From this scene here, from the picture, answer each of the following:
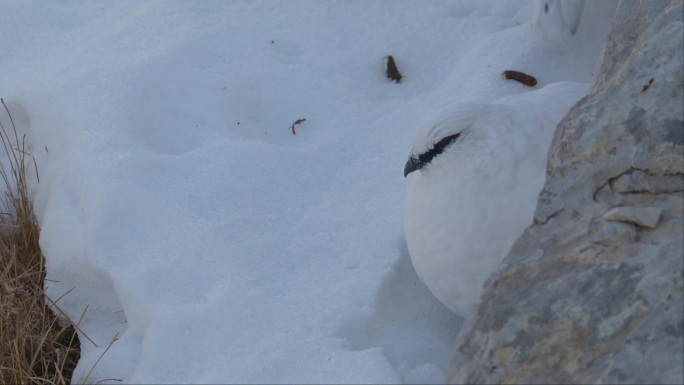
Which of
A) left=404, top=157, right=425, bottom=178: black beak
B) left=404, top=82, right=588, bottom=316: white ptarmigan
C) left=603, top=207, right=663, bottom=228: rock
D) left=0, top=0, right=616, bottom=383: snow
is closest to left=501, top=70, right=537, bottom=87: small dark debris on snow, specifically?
left=0, top=0, right=616, bottom=383: snow

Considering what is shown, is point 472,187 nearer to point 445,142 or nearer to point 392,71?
point 445,142

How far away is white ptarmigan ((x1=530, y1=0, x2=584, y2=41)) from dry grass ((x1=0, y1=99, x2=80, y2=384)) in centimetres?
186

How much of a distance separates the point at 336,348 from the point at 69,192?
43.8 inches

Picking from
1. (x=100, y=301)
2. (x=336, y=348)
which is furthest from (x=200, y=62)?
(x=336, y=348)

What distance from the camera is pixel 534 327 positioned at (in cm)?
→ 173

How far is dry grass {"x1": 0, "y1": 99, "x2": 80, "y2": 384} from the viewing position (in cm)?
270

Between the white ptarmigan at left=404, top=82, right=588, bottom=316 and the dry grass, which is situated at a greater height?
the white ptarmigan at left=404, top=82, right=588, bottom=316

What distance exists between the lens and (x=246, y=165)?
9.82 feet

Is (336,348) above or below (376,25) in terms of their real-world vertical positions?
below

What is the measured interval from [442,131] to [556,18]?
3.33 ft

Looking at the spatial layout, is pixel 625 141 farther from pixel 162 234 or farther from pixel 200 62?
pixel 200 62

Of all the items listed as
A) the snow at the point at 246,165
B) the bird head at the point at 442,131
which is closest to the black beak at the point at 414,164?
the bird head at the point at 442,131

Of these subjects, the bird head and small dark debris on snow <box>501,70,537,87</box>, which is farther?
small dark debris on snow <box>501,70,537,87</box>

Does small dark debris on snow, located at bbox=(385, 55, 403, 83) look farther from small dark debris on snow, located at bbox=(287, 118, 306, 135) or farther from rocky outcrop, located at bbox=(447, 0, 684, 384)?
rocky outcrop, located at bbox=(447, 0, 684, 384)
